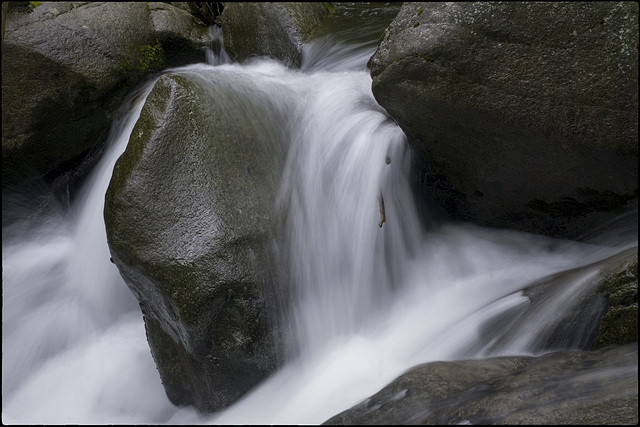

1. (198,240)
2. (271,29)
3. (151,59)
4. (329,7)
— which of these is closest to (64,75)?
(151,59)

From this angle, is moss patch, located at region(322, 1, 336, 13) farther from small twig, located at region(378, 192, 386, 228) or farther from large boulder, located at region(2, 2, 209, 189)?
small twig, located at region(378, 192, 386, 228)

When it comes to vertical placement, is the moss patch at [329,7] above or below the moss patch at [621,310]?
above

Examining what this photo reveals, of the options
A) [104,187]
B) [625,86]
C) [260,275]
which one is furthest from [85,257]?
[625,86]

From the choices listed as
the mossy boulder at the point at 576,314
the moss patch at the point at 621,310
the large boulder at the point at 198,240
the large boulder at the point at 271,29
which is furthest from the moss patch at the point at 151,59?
the moss patch at the point at 621,310

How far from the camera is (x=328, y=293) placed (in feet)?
13.3

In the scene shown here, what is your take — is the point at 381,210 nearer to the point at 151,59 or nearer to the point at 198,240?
the point at 198,240

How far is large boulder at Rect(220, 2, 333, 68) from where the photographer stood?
5688 mm

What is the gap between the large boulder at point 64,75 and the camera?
5070mm

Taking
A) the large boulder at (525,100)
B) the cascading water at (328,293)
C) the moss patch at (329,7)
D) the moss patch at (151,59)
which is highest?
the moss patch at (329,7)

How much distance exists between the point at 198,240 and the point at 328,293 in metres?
0.99

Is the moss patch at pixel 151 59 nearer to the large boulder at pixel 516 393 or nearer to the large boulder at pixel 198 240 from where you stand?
the large boulder at pixel 198 240

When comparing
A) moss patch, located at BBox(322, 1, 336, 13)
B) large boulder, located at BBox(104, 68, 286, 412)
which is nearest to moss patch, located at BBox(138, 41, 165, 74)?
moss patch, located at BBox(322, 1, 336, 13)

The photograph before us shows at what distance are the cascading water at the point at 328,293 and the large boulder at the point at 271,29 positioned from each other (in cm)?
75

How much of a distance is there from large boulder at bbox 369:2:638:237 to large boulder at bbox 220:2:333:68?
6.45 feet
